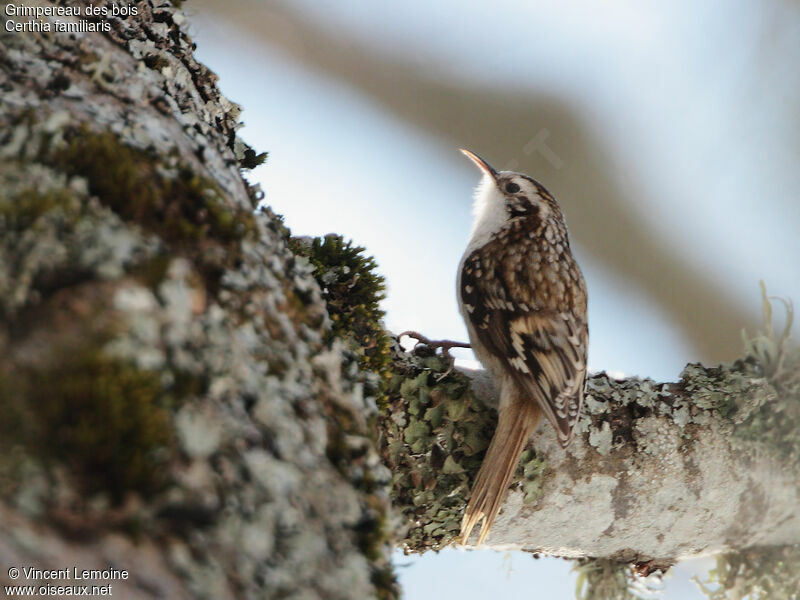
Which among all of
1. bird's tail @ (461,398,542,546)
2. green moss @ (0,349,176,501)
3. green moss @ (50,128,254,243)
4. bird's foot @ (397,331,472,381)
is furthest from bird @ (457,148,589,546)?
green moss @ (0,349,176,501)

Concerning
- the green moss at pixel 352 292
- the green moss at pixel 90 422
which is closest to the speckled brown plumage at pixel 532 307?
the green moss at pixel 352 292

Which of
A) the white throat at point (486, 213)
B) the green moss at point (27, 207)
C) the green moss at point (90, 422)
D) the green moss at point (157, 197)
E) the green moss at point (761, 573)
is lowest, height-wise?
the green moss at point (90, 422)

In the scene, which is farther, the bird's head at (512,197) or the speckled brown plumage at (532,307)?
the bird's head at (512,197)

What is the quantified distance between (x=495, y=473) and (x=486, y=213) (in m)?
1.30

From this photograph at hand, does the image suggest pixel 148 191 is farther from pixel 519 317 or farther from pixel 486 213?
pixel 486 213

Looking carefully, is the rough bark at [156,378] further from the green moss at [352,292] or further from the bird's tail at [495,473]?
the bird's tail at [495,473]

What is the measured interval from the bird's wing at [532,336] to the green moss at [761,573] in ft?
2.43

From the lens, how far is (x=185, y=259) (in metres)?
0.85

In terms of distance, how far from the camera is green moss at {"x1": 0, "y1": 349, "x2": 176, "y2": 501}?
2.26 feet

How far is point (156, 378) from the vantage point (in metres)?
0.76

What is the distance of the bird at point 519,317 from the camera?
5.45ft

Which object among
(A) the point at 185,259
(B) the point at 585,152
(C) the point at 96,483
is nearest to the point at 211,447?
(C) the point at 96,483

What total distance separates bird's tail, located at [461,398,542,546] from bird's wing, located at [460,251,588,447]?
88 mm

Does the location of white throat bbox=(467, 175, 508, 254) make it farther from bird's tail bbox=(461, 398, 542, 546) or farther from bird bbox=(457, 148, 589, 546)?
bird's tail bbox=(461, 398, 542, 546)
